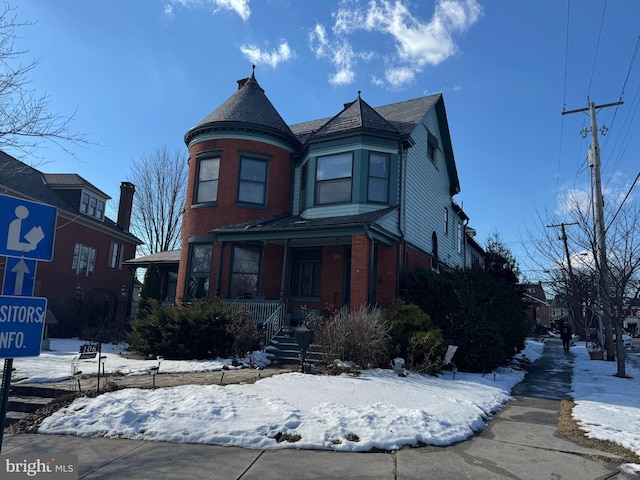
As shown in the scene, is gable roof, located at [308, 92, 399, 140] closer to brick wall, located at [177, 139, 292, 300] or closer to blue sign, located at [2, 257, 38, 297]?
brick wall, located at [177, 139, 292, 300]

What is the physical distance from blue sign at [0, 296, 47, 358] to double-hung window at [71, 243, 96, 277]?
937 inches

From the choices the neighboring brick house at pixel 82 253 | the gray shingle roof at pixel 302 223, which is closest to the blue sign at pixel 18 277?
the gray shingle roof at pixel 302 223

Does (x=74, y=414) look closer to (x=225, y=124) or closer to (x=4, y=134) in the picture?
(x=4, y=134)

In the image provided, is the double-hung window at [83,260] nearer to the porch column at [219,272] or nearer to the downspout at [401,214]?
the porch column at [219,272]

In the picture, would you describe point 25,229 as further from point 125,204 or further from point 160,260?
point 125,204

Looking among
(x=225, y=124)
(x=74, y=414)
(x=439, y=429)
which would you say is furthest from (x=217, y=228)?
(x=439, y=429)

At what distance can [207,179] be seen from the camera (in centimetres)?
1708

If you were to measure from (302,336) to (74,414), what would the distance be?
490 cm

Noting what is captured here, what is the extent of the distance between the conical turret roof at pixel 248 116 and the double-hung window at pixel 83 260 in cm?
1173

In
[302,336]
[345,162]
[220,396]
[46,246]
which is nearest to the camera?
[46,246]

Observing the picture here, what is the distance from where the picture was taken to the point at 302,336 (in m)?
10.2

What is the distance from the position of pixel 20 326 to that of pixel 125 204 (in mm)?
29566

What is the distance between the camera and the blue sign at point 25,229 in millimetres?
3631

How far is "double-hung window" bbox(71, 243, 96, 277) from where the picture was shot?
82.0 ft
